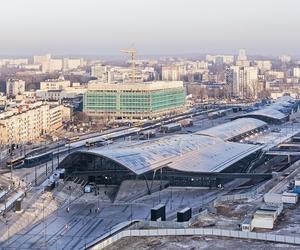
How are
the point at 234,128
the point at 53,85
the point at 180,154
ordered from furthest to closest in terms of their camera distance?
the point at 53,85 → the point at 234,128 → the point at 180,154

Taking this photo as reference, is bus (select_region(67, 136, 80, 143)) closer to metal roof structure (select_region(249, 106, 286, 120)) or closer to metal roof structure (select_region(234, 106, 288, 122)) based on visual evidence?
metal roof structure (select_region(234, 106, 288, 122))

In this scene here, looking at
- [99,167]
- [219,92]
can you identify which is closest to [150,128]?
[99,167]

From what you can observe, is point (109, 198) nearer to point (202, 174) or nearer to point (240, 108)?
point (202, 174)

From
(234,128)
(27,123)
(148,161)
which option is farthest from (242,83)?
(148,161)

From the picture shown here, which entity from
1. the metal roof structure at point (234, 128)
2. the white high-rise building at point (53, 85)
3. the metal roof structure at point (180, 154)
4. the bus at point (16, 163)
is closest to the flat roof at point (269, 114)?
the metal roof structure at point (234, 128)

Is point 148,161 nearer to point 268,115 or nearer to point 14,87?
point 268,115

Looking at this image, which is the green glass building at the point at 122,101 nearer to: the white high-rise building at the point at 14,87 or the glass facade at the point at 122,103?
the glass facade at the point at 122,103
